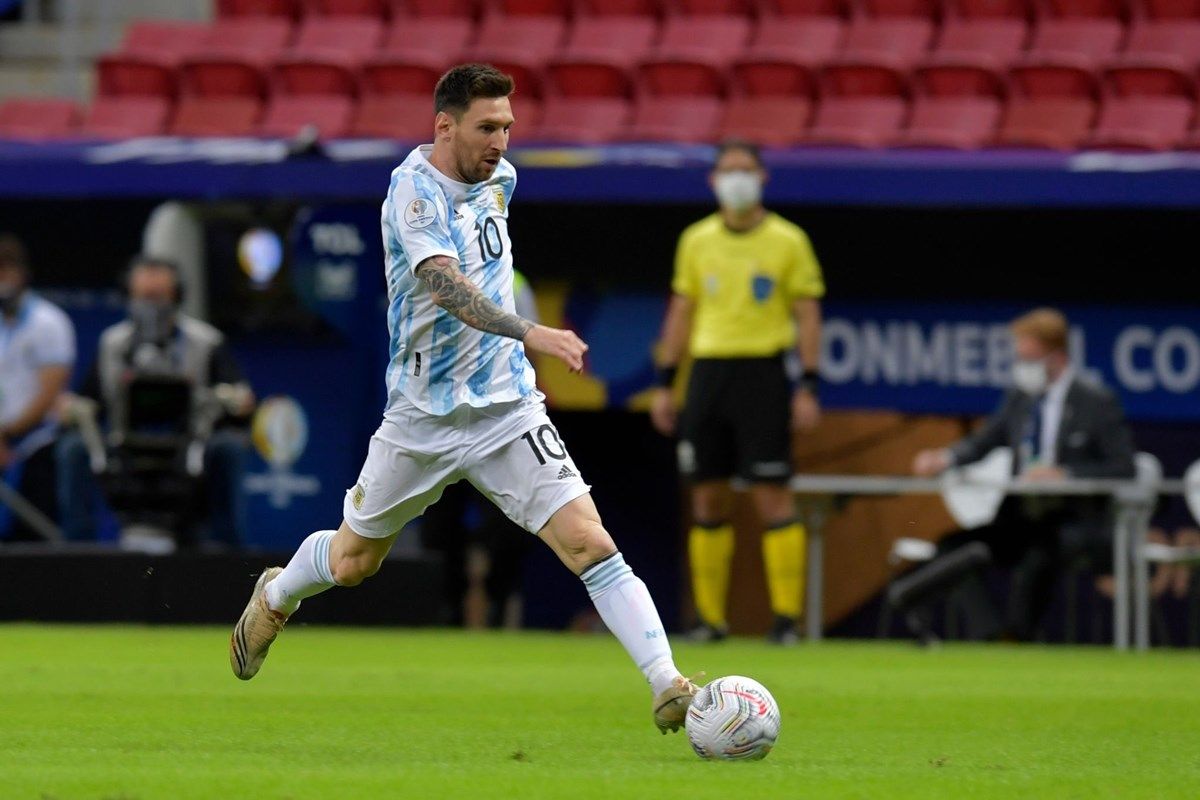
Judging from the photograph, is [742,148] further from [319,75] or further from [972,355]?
[319,75]

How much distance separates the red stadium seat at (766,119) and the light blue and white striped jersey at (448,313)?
7.54 m

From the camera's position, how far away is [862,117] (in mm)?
13969

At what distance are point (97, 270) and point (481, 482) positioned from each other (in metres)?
8.86

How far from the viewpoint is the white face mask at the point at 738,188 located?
11094 mm

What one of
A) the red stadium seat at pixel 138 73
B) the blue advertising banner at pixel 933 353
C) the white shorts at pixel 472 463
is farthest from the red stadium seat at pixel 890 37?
the white shorts at pixel 472 463

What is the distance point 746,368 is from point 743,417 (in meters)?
0.25

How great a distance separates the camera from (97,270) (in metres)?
14.7

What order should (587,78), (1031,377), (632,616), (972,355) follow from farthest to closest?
(587,78) < (972,355) < (1031,377) < (632,616)

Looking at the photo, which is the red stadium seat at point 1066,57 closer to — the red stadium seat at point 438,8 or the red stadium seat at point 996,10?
the red stadium seat at point 996,10

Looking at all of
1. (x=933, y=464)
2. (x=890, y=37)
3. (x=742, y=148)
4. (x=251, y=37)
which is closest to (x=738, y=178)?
(x=742, y=148)

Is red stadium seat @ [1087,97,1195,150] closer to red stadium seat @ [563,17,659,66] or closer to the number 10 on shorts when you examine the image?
red stadium seat @ [563,17,659,66]

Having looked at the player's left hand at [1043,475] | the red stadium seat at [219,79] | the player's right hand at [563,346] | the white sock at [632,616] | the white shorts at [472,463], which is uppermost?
the red stadium seat at [219,79]

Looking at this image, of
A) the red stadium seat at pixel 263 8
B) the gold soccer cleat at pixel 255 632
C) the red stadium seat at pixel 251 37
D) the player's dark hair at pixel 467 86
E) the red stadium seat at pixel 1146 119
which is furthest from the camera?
the red stadium seat at pixel 263 8

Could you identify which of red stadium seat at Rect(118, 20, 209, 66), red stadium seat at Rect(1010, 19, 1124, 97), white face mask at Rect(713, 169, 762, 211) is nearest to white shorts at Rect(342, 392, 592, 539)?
white face mask at Rect(713, 169, 762, 211)
